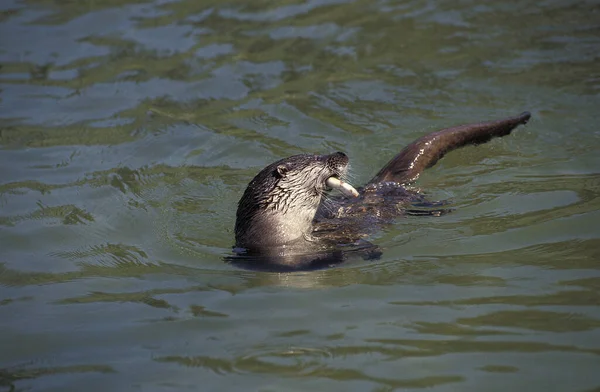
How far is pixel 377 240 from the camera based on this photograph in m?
5.52

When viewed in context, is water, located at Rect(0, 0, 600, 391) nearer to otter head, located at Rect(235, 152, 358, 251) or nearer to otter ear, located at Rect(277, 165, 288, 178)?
otter head, located at Rect(235, 152, 358, 251)

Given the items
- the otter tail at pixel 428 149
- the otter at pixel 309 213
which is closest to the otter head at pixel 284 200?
the otter at pixel 309 213

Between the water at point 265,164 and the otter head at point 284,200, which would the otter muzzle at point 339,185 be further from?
the water at point 265,164

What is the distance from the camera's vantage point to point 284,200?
17.8 feet

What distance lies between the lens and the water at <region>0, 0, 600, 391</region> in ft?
13.5

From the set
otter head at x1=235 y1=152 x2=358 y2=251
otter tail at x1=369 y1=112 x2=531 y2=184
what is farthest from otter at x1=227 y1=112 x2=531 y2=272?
otter tail at x1=369 y1=112 x2=531 y2=184

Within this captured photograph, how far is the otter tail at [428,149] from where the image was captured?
6.16m

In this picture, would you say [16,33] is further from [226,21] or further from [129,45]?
[226,21]

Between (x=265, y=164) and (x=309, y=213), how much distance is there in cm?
172

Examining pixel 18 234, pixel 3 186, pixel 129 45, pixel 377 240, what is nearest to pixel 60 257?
pixel 18 234

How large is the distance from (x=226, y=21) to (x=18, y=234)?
189 inches

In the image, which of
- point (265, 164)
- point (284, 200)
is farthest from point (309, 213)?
point (265, 164)

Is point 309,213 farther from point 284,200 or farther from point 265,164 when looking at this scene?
point 265,164

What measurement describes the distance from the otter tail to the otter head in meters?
0.71
